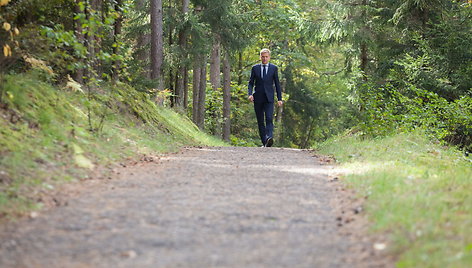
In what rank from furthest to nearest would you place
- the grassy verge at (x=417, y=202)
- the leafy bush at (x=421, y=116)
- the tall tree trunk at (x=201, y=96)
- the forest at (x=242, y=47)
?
the tall tree trunk at (x=201, y=96), the leafy bush at (x=421, y=116), the forest at (x=242, y=47), the grassy verge at (x=417, y=202)

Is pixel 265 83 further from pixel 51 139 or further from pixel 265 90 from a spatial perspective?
pixel 51 139

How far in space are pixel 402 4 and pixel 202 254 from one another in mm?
13059

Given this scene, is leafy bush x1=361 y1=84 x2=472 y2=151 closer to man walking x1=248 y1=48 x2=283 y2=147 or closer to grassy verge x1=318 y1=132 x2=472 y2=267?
man walking x1=248 y1=48 x2=283 y2=147

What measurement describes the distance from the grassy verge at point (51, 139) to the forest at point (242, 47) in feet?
0.92

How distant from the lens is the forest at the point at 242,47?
347 inches

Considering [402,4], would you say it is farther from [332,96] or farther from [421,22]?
[332,96]

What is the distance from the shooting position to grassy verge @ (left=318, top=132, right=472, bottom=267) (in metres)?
3.55

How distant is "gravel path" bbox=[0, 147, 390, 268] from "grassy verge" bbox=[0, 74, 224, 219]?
46 centimetres

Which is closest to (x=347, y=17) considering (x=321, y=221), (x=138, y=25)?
(x=138, y=25)

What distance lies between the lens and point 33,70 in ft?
29.1

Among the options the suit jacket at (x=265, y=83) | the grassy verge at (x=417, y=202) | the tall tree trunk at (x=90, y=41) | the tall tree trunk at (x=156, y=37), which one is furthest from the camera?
the tall tree trunk at (x=156, y=37)

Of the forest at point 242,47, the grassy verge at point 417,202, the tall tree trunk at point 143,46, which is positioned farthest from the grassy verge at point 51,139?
the tall tree trunk at point 143,46

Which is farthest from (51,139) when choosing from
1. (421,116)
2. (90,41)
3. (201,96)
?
(201,96)

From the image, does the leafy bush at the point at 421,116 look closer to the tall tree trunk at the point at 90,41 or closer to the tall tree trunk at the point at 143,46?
the tall tree trunk at the point at 90,41
